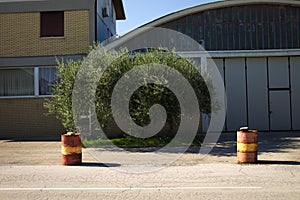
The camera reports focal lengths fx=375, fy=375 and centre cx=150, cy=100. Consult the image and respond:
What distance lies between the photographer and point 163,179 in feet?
27.0

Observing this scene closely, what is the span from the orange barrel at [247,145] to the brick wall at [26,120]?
10.8 m

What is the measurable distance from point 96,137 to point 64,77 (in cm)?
294

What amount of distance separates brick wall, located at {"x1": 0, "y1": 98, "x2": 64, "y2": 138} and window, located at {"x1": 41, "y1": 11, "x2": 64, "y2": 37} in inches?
139

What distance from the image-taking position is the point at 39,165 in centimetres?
1039

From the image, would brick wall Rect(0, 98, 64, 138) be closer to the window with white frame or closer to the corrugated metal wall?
the window with white frame

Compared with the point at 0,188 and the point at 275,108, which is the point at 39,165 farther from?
the point at 275,108

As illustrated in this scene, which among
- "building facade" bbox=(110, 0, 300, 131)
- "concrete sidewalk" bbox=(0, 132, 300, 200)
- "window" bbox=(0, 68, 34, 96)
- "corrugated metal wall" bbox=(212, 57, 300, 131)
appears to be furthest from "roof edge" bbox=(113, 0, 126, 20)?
"concrete sidewalk" bbox=(0, 132, 300, 200)

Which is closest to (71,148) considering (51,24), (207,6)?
(51,24)

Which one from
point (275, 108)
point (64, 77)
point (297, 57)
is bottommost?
point (275, 108)

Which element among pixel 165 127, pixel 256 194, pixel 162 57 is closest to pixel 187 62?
pixel 162 57

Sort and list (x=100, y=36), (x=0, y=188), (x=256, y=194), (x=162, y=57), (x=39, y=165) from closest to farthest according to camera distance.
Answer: (x=256, y=194) < (x=0, y=188) < (x=39, y=165) < (x=162, y=57) < (x=100, y=36)

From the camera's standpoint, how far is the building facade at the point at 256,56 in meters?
19.3

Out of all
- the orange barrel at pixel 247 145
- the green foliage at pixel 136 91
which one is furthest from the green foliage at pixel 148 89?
the orange barrel at pixel 247 145

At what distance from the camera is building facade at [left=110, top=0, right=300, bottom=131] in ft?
63.2
